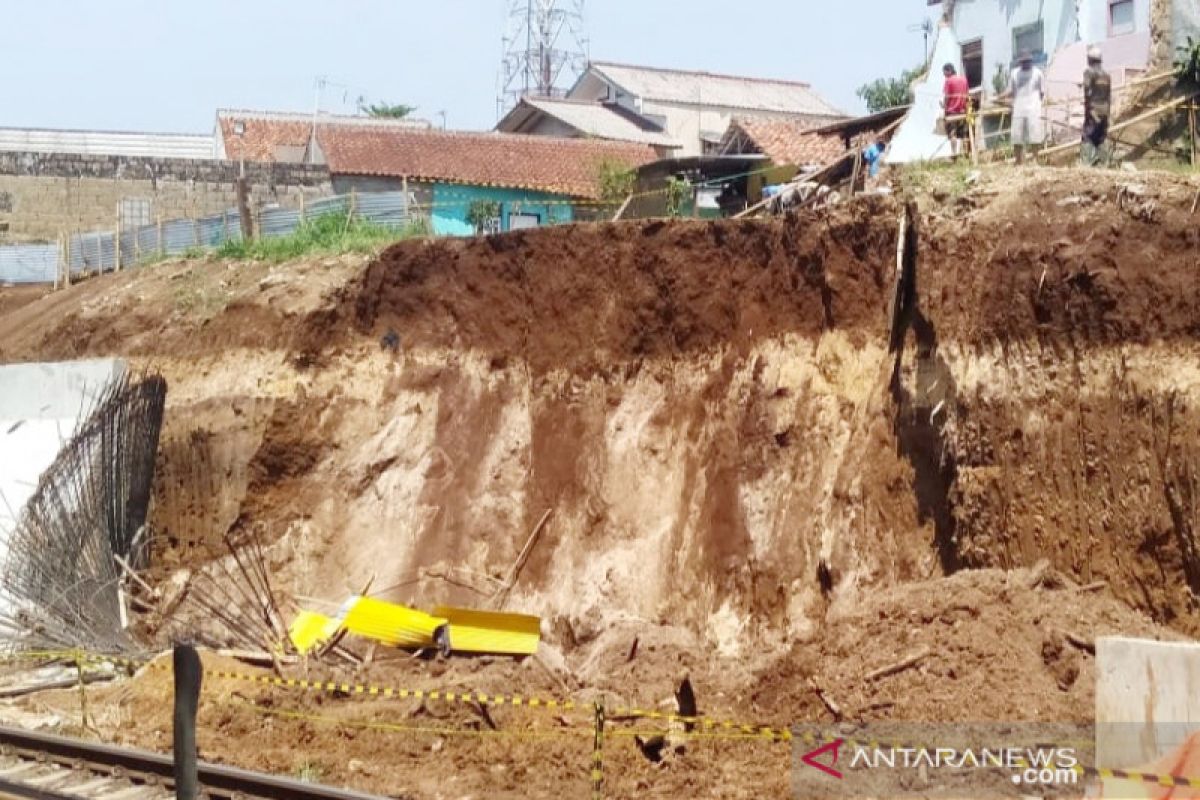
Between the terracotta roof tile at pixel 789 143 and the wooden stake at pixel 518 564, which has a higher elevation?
the terracotta roof tile at pixel 789 143

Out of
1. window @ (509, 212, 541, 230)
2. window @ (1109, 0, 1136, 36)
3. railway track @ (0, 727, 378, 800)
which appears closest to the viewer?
railway track @ (0, 727, 378, 800)

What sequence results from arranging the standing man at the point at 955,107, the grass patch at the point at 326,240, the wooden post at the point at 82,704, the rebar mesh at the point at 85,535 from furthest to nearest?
the grass patch at the point at 326,240 → the standing man at the point at 955,107 → the rebar mesh at the point at 85,535 → the wooden post at the point at 82,704

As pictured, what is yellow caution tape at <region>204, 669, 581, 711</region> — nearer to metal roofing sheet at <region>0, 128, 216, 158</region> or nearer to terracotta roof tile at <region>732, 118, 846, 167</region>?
terracotta roof tile at <region>732, 118, 846, 167</region>

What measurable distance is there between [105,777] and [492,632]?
15.6 feet

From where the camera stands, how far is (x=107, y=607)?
20750mm

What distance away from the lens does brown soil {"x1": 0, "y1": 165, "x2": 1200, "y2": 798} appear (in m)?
14.3

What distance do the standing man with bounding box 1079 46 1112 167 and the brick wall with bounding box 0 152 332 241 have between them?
23401 millimetres

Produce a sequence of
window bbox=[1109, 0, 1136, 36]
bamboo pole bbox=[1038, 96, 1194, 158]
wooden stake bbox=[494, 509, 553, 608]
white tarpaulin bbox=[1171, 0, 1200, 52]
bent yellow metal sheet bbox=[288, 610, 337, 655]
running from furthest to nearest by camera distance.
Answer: window bbox=[1109, 0, 1136, 36] → white tarpaulin bbox=[1171, 0, 1200, 52] → bamboo pole bbox=[1038, 96, 1194, 158] → wooden stake bbox=[494, 509, 553, 608] → bent yellow metal sheet bbox=[288, 610, 337, 655]

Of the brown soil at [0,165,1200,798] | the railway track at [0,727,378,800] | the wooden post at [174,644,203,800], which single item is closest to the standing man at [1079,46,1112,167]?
the brown soil at [0,165,1200,798]

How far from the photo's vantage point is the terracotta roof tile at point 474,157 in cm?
3991

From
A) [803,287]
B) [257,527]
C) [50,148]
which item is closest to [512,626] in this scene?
[803,287]

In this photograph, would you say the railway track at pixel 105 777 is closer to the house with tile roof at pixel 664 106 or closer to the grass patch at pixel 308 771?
the grass patch at pixel 308 771

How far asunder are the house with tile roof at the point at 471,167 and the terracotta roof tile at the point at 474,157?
2cm

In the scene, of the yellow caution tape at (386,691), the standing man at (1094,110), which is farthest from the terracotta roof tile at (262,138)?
the yellow caution tape at (386,691)
